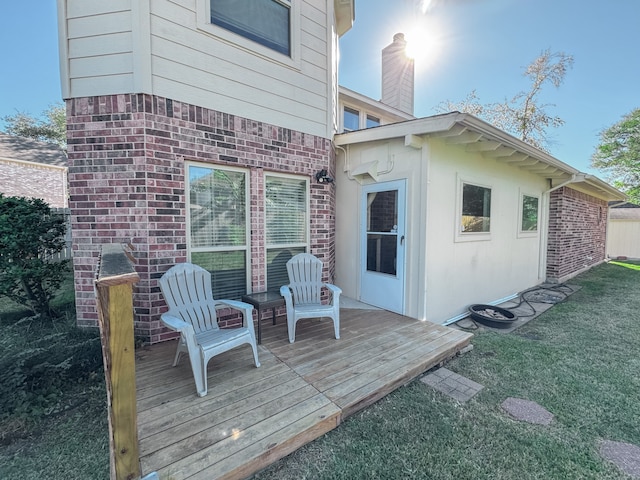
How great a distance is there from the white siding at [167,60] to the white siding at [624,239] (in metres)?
A: 17.7

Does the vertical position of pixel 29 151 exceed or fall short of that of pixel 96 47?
it exceeds it

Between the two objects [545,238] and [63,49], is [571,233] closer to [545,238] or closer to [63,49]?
[545,238]

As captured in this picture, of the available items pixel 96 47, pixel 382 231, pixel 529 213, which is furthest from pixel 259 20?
pixel 529 213

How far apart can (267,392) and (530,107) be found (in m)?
17.8

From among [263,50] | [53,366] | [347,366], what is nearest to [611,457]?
[347,366]

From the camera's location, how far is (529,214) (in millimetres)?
6707

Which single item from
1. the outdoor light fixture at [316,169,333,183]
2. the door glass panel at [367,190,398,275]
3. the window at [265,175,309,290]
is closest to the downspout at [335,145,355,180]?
the door glass panel at [367,190,398,275]

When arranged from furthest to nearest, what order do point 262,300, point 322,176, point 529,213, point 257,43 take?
point 529,213
point 322,176
point 257,43
point 262,300

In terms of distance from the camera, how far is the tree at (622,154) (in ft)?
57.4

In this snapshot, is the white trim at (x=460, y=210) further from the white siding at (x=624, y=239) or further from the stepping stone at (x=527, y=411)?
the white siding at (x=624, y=239)

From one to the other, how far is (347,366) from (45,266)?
12.1 feet

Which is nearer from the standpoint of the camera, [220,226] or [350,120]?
[220,226]

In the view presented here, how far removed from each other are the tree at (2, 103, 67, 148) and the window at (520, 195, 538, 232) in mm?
25200

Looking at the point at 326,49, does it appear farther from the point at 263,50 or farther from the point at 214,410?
the point at 214,410
